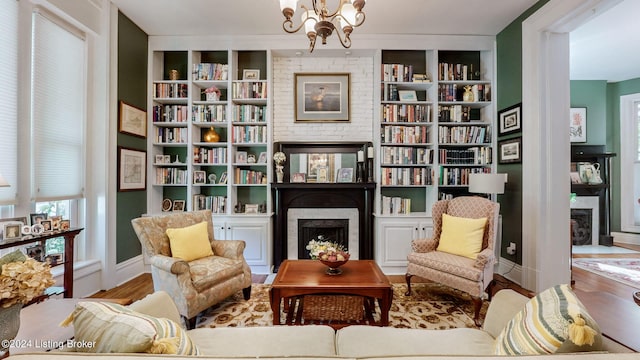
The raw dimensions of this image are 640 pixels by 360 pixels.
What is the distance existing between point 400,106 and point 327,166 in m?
1.29

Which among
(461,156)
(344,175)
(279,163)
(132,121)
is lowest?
(344,175)

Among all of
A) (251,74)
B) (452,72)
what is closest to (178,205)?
(251,74)

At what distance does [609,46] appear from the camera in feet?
12.9

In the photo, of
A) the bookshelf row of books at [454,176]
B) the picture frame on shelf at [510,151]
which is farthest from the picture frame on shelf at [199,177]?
the picture frame on shelf at [510,151]

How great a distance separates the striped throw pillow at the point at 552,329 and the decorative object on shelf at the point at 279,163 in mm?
3046

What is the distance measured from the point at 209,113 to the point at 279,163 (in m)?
1.17

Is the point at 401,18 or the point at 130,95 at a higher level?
the point at 401,18

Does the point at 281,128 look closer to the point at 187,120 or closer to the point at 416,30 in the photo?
the point at 187,120

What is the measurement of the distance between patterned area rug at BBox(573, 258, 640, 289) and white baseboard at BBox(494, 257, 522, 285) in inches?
49.3

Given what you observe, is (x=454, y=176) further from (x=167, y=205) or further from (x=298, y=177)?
(x=167, y=205)

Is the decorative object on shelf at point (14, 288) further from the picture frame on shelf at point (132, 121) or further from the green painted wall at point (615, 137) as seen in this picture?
the green painted wall at point (615, 137)

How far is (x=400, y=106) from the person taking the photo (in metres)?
3.80

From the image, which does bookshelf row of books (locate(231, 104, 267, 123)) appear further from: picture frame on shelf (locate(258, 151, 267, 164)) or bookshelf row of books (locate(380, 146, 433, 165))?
bookshelf row of books (locate(380, 146, 433, 165))

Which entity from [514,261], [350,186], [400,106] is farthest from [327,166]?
[514,261]
